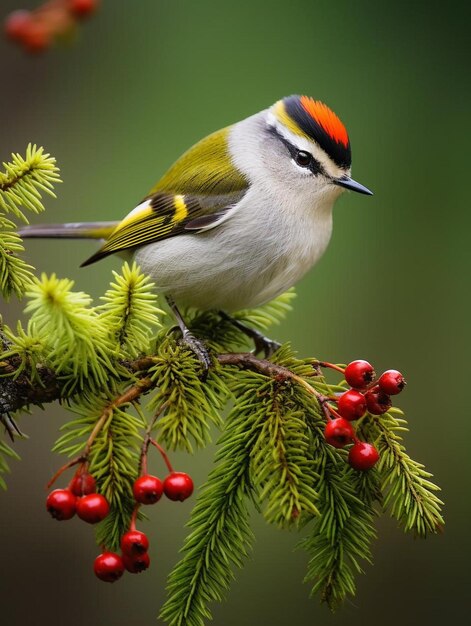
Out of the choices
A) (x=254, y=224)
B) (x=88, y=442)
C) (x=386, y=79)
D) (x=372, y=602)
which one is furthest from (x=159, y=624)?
(x=386, y=79)

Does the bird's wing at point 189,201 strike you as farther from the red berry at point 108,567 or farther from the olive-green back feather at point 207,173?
the red berry at point 108,567

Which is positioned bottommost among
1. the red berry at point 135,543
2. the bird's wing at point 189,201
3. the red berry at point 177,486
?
the red berry at point 135,543

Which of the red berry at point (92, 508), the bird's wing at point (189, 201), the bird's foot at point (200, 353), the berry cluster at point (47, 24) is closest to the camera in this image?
the red berry at point (92, 508)

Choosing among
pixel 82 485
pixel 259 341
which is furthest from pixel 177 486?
pixel 259 341

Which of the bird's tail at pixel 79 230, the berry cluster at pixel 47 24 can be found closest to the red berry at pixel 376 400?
the bird's tail at pixel 79 230

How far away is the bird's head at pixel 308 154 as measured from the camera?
7.99ft

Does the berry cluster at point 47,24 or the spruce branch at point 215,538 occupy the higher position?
the berry cluster at point 47,24

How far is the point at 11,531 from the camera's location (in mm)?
3617

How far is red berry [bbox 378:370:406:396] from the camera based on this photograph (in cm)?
142

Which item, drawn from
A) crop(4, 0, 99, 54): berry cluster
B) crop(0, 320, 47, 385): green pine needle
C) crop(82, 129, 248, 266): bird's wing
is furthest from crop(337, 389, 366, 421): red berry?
crop(4, 0, 99, 54): berry cluster

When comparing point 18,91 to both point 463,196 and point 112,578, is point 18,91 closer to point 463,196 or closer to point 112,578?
point 463,196

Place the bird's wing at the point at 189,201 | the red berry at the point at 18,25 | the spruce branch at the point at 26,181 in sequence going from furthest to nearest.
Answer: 1. the red berry at the point at 18,25
2. the bird's wing at the point at 189,201
3. the spruce branch at the point at 26,181

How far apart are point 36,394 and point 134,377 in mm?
213

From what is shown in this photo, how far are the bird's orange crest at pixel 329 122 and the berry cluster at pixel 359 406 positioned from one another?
1.14m
